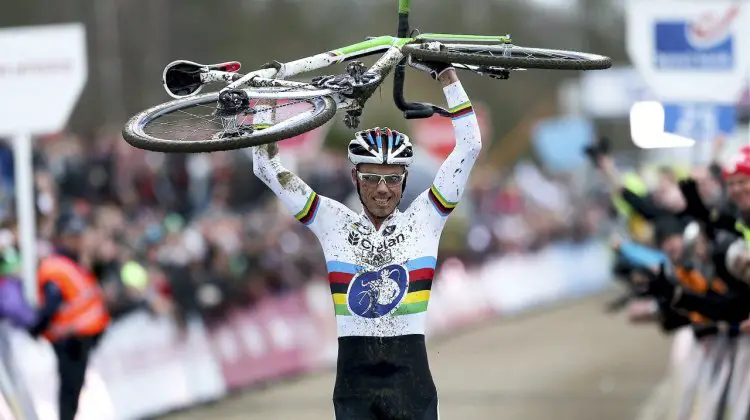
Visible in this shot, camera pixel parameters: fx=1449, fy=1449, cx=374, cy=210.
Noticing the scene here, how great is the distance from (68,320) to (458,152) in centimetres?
464

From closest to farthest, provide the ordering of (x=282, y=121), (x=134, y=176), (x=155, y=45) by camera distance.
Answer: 1. (x=282, y=121)
2. (x=134, y=176)
3. (x=155, y=45)

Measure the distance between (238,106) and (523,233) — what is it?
26.1 m

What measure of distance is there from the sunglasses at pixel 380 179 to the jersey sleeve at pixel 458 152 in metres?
0.16

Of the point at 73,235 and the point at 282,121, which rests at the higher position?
the point at 282,121

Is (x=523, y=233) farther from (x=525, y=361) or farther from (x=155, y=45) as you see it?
(x=525, y=361)

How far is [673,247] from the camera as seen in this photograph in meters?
10.7

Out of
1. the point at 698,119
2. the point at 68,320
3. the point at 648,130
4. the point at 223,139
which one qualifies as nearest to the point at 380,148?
the point at 223,139

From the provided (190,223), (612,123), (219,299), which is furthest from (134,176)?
(612,123)

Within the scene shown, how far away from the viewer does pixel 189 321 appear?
15219 mm

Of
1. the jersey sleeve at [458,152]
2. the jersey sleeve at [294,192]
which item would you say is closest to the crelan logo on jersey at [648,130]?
the jersey sleeve at [458,152]

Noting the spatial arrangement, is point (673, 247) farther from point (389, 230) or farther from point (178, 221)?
point (178, 221)

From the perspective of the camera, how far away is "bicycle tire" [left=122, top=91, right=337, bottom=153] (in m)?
5.77

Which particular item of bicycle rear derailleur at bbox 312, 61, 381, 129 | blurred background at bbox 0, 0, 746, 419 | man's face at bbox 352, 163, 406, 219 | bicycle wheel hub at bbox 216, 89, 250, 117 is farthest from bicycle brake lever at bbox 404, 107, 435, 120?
blurred background at bbox 0, 0, 746, 419

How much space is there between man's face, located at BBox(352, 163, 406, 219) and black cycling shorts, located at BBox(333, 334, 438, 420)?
0.60 m
